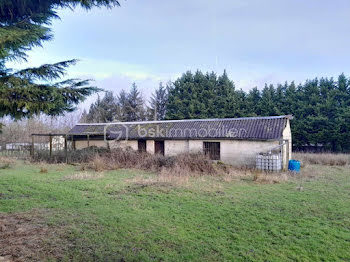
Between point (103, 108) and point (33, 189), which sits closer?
point (33, 189)

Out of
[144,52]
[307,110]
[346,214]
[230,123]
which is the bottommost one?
[346,214]

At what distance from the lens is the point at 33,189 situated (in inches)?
Answer: 339

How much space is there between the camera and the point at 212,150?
1684 centimetres

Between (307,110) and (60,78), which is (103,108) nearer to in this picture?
(307,110)

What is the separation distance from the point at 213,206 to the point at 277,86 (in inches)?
1034

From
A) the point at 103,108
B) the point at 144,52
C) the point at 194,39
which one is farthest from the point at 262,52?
the point at 103,108

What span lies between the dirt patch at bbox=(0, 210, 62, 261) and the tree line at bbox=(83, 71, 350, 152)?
2611cm

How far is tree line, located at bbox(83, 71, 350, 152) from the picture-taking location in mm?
24594

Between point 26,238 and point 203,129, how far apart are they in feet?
47.1

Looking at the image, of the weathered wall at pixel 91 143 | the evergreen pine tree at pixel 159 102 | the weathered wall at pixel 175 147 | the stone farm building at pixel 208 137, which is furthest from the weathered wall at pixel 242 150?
the evergreen pine tree at pixel 159 102

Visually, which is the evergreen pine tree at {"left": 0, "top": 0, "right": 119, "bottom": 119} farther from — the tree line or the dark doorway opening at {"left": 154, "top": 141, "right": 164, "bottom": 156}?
the tree line

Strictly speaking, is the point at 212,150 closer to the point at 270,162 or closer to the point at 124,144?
the point at 270,162

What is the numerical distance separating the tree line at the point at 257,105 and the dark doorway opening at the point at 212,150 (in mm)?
13686

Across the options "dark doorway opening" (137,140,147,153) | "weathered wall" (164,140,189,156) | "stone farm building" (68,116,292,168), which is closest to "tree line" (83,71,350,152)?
"stone farm building" (68,116,292,168)
